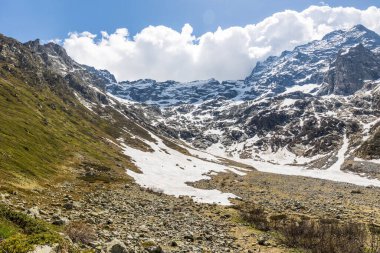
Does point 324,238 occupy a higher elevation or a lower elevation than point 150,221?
higher

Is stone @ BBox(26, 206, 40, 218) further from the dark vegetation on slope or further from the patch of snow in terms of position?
the patch of snow

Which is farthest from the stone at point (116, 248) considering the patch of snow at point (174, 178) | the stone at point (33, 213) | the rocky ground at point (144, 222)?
the patch of snow at point (174, 178)

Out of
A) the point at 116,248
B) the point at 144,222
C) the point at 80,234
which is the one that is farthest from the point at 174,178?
the point at 116,248

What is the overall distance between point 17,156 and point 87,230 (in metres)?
42.5

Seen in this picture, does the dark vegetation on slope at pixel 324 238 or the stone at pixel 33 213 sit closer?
the stone at pixel 33 213

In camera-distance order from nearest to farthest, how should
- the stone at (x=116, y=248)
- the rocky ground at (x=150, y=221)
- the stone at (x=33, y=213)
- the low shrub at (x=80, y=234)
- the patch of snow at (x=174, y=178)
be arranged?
the stone at (x=116, y=248) < the low shrub at (x=80, y=234) < the stone at (x=33, y=213) < the rocky ground at (x=150, y=221) < the patch of snow at (x=174, y=178)

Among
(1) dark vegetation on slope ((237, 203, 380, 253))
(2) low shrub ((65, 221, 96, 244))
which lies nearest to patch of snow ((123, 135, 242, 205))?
(1) dark vegetation on slope ((237, 203, 380, 253))

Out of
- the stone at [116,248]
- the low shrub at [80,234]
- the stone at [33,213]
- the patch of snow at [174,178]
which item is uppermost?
the patch of snow at [174,178]

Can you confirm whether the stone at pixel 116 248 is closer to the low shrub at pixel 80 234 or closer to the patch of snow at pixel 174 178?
the low shrub at pixel 80 234

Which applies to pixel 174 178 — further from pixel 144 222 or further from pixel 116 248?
pixel 116 248

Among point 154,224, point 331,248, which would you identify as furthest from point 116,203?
point 331,248

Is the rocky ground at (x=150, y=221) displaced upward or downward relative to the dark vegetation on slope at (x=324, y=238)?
downward

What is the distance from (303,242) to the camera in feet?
97.5

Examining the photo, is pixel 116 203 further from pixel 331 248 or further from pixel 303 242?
pixel 331 248
